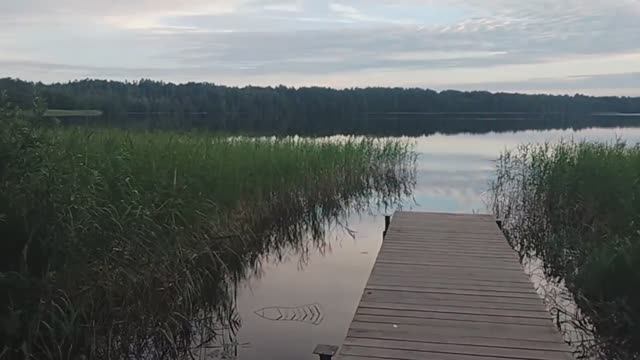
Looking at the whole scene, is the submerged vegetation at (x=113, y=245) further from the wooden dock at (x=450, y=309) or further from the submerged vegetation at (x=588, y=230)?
the submerged vegetation at (x=588, y=230)

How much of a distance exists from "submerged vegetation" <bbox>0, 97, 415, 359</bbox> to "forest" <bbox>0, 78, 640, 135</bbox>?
2001 centimetres

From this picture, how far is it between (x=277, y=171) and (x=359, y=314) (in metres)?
5.52

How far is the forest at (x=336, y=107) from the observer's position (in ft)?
111

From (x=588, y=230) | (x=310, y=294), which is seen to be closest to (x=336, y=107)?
(x=588, y=230)

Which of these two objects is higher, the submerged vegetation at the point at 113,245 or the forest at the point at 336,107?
the forest at the point at 336,107

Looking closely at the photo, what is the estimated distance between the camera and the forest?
33875 mm

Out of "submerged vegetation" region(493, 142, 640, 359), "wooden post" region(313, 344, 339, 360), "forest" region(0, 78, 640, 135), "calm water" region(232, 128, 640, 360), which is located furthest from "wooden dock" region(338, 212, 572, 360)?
"forest" region(0, 78, 640, 135)

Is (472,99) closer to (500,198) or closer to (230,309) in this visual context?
(500,198)

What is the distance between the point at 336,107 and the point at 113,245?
5270 centimetres

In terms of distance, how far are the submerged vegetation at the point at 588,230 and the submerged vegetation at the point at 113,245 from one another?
2.79 meters

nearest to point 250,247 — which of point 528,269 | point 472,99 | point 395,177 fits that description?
point 528,269

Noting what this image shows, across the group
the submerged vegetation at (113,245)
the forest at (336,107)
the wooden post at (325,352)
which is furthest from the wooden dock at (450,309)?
the forest at (336,107)

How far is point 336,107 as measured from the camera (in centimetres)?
5638

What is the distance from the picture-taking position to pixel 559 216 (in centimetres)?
835
